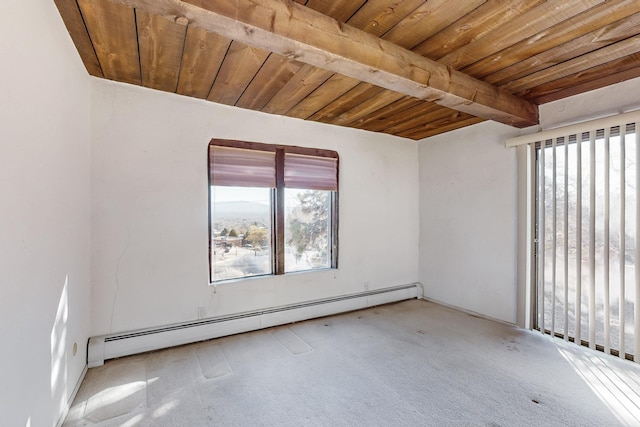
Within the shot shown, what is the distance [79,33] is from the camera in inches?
71.9

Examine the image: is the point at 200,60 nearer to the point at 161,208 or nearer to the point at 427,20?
the point at 161,208

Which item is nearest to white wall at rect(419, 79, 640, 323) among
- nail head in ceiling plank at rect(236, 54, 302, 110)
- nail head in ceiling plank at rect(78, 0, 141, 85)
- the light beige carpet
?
the light beige carpet

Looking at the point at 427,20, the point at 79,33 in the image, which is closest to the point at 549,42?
the point at 427,20

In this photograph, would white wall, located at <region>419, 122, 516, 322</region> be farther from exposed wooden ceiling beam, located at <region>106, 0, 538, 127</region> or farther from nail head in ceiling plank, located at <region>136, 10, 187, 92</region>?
nail head in ceiling plank, located at <region>136, 10, 187, 92</region>

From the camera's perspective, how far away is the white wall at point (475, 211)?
3.29m

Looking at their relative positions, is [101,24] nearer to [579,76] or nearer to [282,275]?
[282,275]

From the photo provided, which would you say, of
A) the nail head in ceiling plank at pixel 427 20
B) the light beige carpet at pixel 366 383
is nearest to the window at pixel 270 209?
the light beige carpet at pixel 366 383

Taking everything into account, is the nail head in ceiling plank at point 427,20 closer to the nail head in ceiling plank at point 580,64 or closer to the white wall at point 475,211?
the nail head in ceiling plank at point 580,64

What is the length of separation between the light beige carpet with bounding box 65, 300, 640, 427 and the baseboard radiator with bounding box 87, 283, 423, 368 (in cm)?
10

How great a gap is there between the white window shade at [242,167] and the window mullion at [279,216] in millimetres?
60

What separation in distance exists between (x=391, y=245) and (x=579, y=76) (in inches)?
105

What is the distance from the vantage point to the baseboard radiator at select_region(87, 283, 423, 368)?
246cm

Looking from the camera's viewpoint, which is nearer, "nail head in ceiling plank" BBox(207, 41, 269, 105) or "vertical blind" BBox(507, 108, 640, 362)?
"nail head in ceiling plank" BBox(207, 41, 269, 105)

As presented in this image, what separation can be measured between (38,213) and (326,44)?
1758 millimetres
